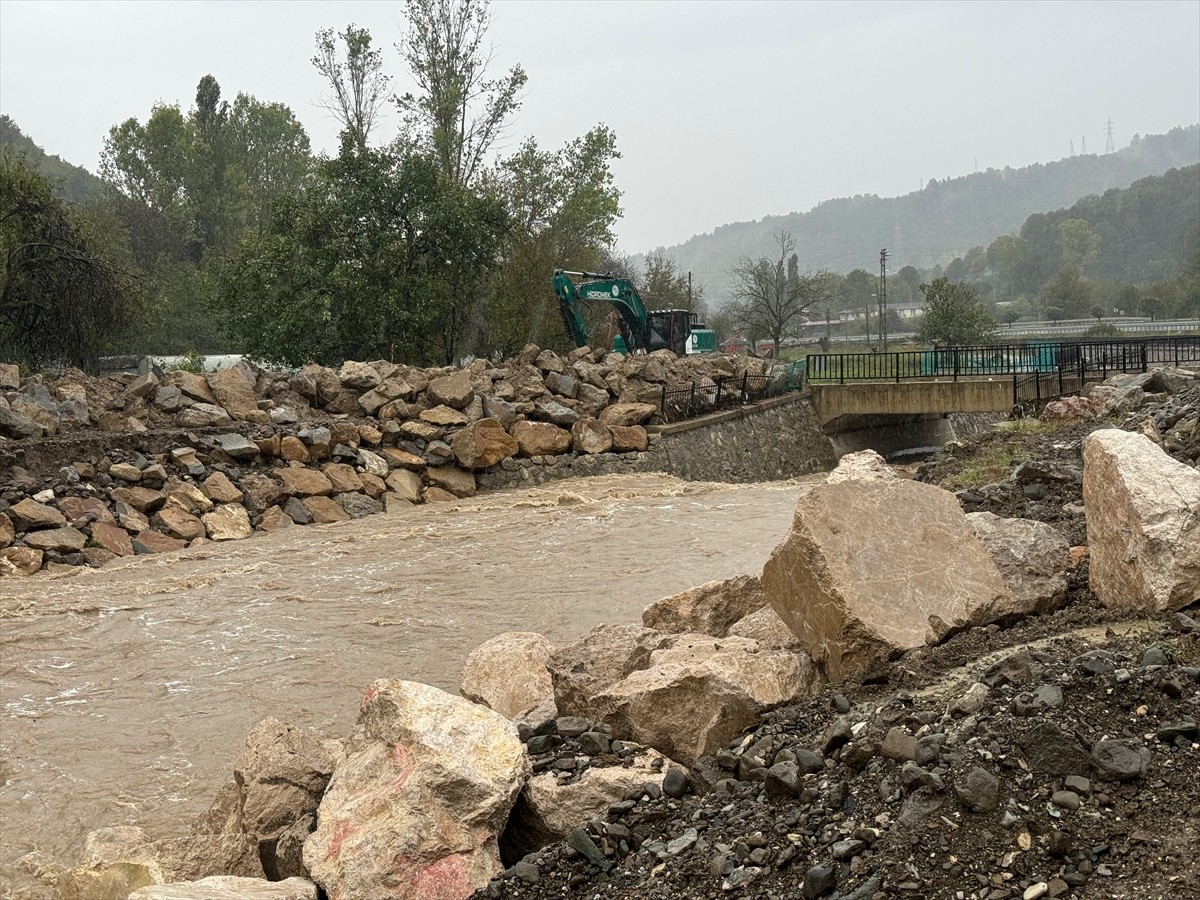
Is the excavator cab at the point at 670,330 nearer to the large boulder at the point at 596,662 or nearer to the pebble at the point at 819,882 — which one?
the large boulder at the point at 596,662

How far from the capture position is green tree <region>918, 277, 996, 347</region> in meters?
43.4

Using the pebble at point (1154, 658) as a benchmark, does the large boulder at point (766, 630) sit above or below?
below

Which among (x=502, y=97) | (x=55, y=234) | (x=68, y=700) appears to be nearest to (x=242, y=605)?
(x=68, y=700)

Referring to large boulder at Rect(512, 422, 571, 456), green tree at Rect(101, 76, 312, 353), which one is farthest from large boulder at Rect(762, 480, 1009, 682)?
green tree at Rect(101, 76, 312, 353)

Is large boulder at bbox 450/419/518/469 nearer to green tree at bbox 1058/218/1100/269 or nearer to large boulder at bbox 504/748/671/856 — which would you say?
large boulder at bbox 504/748/671/856

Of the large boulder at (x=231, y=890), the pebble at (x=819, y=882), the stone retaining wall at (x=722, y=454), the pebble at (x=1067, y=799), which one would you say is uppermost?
the pebble at (x=1067, y=799)

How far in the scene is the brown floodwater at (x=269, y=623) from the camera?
24.2 ft

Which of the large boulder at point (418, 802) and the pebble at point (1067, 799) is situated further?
the large boulder at point (418, 802)

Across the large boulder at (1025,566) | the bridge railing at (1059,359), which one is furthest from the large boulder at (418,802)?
the bridge railing at (1059,359)

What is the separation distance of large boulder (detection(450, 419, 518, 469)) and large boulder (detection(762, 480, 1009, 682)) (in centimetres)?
1536

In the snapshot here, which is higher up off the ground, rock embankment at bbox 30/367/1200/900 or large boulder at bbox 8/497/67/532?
rock embankment at bbox 30/367/1200/900

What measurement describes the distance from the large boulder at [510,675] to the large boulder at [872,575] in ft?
5.38

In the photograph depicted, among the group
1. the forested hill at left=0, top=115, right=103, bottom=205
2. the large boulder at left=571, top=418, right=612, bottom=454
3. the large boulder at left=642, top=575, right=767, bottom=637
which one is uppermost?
the forested hill at left=0, top=115, right=103, bottom=205

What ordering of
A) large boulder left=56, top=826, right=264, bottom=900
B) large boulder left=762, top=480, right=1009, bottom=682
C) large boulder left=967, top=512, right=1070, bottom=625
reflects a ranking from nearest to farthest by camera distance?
large boulder left=56, top=826, right=264, bottom=900
large boulder left=762, top=480, right=1009, bottom=682
large boulder left=967, top=512, right=1070, bottom=625
